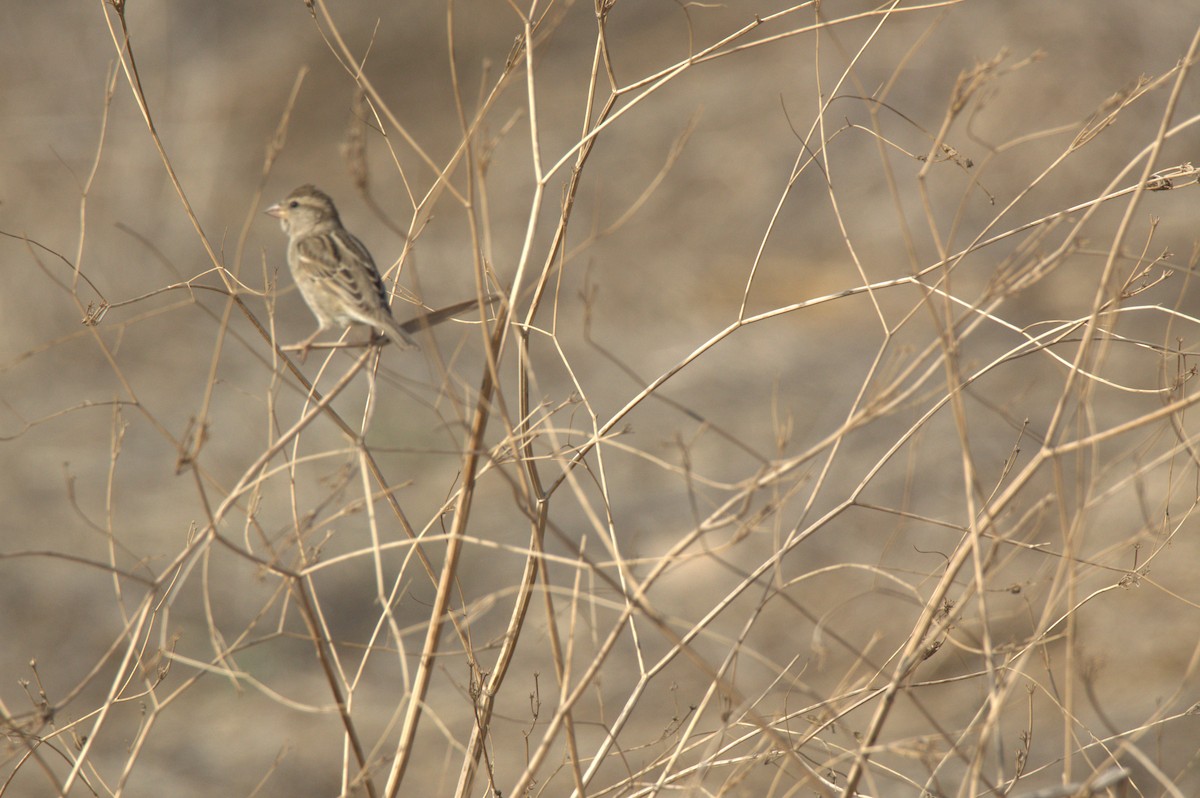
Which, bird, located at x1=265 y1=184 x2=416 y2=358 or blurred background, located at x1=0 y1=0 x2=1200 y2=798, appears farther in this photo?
blurred background, located at x1=0 y1=0 x2=1200 y2=798

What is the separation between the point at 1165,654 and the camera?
899cm

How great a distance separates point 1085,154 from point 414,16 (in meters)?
7.33

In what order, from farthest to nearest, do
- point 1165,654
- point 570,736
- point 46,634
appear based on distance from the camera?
point 46,634 → point 1165,654 → point 570,736

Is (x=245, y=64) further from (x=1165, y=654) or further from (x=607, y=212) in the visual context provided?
(x=1165, y=654)

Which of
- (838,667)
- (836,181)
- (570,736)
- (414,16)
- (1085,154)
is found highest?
(414,16)

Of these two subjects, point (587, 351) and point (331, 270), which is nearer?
point (331, 270)

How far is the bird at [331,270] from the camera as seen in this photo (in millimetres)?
3846

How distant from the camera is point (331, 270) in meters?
4.11

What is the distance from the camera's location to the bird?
3.85 metres

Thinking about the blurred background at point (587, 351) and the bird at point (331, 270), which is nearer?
the bird at point (331, 270)

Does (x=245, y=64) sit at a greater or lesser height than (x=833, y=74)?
greater

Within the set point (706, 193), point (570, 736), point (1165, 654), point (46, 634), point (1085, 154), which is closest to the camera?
point (570, 736)

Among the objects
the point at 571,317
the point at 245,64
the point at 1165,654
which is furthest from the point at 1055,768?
the point at 245,64

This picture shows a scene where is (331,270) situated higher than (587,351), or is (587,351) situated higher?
(587,351)
